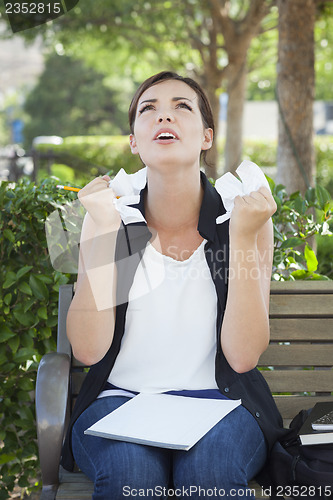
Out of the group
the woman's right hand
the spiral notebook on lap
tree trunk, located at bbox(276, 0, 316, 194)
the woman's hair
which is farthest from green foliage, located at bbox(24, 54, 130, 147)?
the spiral notebook on lap

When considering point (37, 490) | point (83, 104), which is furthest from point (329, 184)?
point (83, 104)

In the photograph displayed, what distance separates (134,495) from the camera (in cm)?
181

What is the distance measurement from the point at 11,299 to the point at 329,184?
45.0ft

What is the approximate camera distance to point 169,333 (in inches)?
85.5

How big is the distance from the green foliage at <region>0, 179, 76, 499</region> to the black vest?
564 millimetres

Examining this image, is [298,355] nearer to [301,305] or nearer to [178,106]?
[301,305]

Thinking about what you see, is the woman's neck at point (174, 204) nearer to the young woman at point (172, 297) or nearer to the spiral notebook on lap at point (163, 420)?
the young woman at point (172, 297)

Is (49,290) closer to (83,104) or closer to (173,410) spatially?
(173,410)

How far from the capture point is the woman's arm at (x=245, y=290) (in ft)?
6.82

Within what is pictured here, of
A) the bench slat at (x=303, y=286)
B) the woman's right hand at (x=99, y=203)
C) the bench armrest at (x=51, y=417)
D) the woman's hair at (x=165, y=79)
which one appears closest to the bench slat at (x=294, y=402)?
the bench slat at (x=303, y=286)

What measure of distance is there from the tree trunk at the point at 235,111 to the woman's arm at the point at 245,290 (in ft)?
28.4

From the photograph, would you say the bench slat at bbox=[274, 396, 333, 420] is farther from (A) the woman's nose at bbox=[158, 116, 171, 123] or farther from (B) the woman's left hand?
(A) the woman's nose at bbox=[158, 116, 171, 123]

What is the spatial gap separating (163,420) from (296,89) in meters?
3.99

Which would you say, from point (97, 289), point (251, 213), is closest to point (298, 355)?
point (251, 213)
